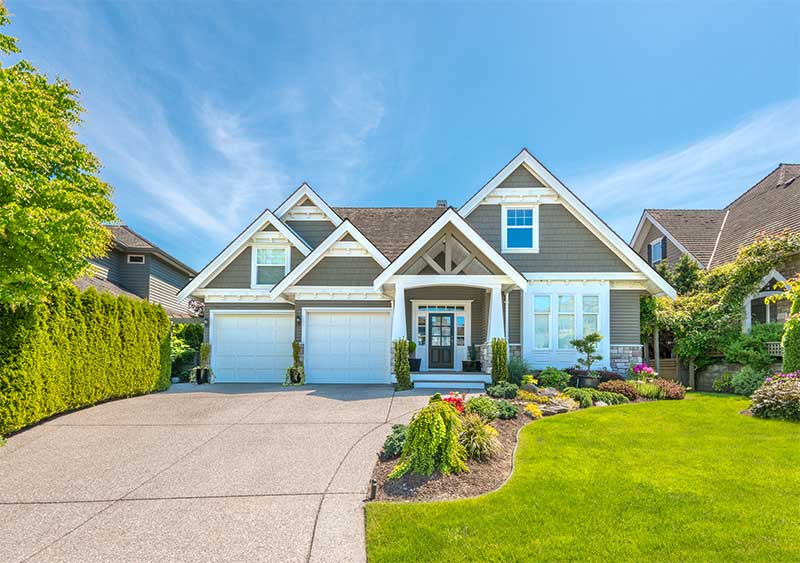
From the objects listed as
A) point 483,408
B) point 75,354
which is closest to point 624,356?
point 483,408

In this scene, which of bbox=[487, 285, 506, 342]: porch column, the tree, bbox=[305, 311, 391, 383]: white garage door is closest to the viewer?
the tree

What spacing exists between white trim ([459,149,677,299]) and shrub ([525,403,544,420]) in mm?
7154

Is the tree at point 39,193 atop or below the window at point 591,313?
atop

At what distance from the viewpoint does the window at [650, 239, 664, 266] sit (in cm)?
2259

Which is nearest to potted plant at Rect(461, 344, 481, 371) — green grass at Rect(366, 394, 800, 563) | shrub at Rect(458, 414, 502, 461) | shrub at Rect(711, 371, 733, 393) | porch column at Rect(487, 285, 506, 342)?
porch column at Rect(487, 285, 506, 342)

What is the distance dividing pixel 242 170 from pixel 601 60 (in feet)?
34.1

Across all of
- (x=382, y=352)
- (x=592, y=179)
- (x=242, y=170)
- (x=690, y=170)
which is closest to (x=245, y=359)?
(x=382, y=352)

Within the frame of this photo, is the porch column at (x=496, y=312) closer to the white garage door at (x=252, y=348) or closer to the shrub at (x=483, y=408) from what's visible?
the shrub at (x=483, y=408)

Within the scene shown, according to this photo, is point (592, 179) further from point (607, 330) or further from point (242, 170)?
point (242, 170)

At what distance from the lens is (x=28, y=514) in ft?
16.4

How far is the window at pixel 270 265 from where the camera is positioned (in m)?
15.7

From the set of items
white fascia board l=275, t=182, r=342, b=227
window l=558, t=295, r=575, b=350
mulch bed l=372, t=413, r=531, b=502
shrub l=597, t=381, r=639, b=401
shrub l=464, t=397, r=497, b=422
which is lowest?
mulch bed l=372, t=413, r=531, b=502

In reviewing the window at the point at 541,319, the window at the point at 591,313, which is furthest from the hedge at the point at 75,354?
the window at the point at 591,313

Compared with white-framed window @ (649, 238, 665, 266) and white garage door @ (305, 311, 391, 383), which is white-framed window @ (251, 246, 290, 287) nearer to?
white garage door @ (305, 311, 391, 383)
